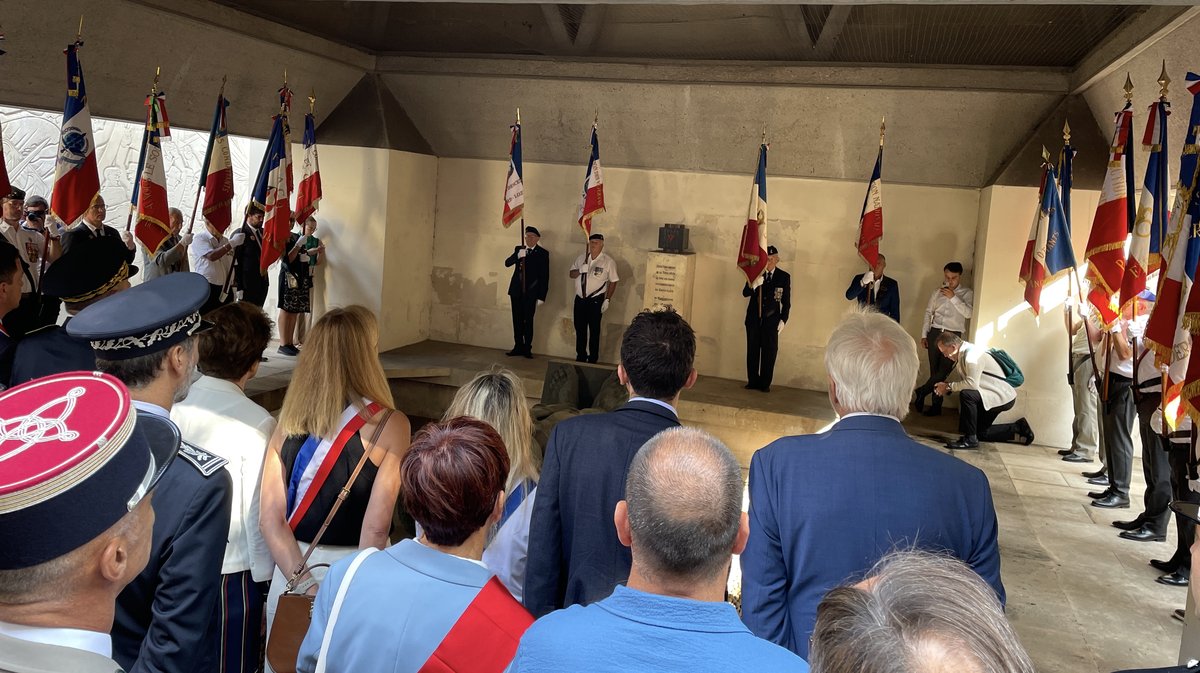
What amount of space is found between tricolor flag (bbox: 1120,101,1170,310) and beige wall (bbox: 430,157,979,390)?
407cm

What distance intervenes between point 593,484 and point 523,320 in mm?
8891

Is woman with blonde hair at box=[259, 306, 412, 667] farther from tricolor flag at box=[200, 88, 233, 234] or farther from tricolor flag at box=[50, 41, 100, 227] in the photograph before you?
tricolor flag at box=[200, 88, 233, 234]

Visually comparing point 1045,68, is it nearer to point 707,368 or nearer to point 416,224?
point 707,368

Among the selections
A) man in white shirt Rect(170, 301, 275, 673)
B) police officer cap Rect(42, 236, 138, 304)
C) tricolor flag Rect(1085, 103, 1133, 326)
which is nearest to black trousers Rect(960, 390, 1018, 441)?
tricolor flag Rect(1085, 103, 1133, 326)

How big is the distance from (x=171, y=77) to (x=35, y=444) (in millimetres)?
8691

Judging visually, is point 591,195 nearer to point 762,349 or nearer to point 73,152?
point 762,349

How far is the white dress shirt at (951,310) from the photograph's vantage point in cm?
932

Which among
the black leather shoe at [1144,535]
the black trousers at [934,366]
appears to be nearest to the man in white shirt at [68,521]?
the black leather shoe at [1144,535]

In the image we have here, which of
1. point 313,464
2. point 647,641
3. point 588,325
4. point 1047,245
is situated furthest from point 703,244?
point 647,641

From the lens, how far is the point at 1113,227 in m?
6.61

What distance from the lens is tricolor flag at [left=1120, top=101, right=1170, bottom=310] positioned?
18.5ft

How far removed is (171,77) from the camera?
863 centimetres

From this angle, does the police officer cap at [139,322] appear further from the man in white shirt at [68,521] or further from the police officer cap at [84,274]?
the police officer cap at [84,274]

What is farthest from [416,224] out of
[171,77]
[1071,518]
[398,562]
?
[398,562]
